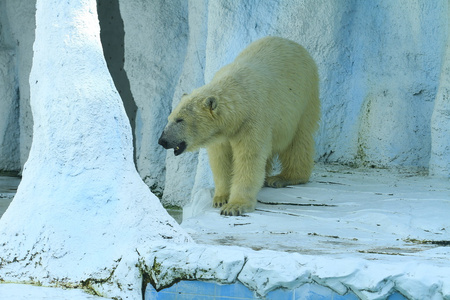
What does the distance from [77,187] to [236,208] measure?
175cm

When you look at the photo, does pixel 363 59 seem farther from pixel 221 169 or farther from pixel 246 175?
pixel 246 175

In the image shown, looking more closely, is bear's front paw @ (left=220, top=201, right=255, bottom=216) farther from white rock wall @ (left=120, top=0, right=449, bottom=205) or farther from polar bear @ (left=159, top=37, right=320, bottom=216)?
white rock wall @ (left=120, top=0, right=449, bottom=205)

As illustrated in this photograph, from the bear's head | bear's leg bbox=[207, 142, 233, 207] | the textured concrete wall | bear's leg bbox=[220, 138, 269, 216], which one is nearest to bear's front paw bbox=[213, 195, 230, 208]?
bear's leg bbox=[207, 142, 233, 207]

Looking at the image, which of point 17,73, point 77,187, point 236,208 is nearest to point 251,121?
point 236,208

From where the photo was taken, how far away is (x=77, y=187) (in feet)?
9.64

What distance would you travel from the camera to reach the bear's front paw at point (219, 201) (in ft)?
16.1

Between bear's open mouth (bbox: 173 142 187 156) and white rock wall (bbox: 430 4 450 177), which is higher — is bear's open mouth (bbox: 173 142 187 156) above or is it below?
below

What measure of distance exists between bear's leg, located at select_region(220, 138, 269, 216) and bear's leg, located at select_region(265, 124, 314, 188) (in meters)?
0.71

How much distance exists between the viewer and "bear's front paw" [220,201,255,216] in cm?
447

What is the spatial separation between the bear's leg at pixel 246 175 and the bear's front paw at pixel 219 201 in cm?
24

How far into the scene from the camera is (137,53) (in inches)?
336

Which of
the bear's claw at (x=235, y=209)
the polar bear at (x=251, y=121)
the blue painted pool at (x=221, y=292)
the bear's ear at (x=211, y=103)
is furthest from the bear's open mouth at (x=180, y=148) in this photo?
the blue painted pool at (x=221, y=292)

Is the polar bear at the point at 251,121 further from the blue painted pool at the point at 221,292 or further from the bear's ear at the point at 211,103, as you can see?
the blue painted pool at the point at 221,292

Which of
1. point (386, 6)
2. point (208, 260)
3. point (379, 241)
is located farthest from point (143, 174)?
point (208, 260)
